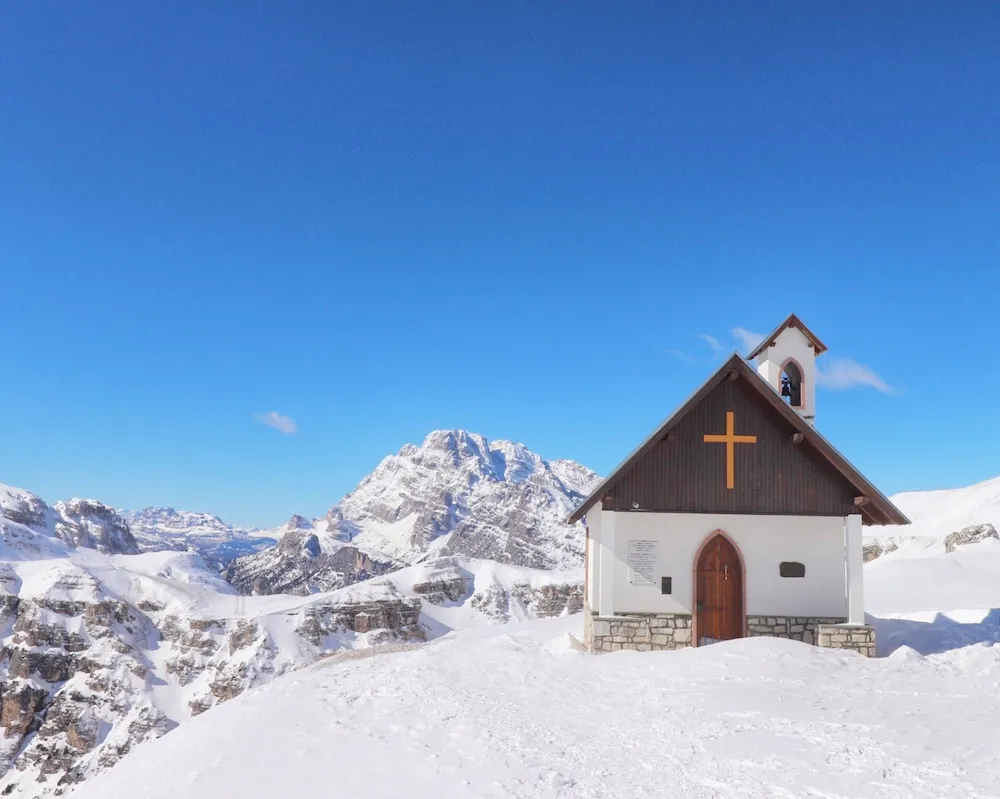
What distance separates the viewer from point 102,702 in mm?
127875

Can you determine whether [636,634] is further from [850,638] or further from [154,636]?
[154,636]

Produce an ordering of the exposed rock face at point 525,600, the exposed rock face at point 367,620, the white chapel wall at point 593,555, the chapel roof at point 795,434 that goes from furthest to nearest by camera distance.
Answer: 1. the exposed rock face at point 525,600
2. the exposed rock face at point 367,620
3. the white chapel wall at point 593,555
4. the chapel roof at point 795,434

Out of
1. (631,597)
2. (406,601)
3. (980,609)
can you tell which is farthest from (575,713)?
(406,601)

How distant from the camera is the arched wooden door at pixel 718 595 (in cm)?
1866

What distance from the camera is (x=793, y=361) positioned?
22.6 m

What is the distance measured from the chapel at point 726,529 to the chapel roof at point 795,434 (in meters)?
0.04

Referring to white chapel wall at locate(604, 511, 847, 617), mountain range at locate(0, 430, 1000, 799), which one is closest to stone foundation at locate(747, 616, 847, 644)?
white chapel wall at locate(604, 511, 847, 617)

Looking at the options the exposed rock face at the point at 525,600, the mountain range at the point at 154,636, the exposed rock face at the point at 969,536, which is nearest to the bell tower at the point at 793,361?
the exposed rock face at the point at 969,536

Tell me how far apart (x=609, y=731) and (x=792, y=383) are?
1421 centimetres

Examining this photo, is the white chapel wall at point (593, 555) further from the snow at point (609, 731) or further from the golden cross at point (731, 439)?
the golden cross at point (731, 439)

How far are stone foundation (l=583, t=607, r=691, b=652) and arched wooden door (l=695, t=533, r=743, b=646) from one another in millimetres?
527

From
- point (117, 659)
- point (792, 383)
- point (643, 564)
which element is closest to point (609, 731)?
point (643, 564)

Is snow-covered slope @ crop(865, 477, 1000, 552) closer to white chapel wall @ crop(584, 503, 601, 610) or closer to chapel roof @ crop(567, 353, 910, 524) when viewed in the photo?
chapel roof @ crop(567, 353, 910, 524)

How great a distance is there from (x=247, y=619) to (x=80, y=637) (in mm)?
31320
